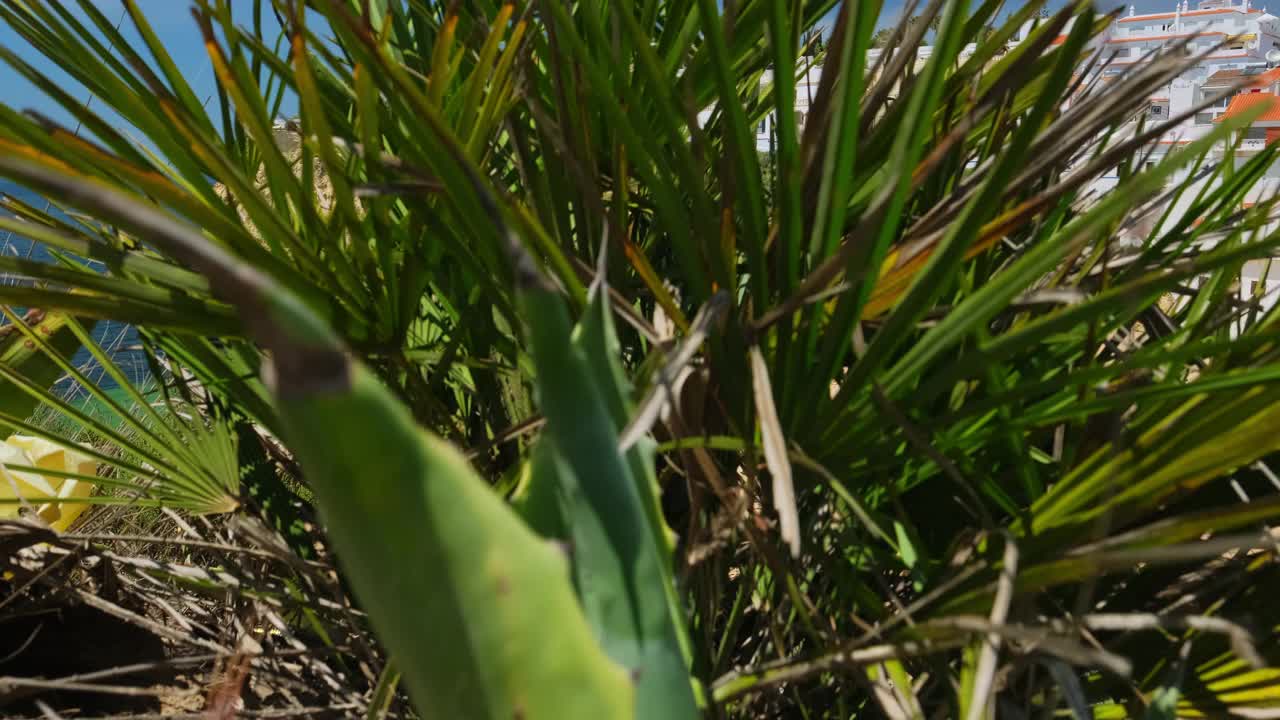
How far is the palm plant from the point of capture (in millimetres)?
221

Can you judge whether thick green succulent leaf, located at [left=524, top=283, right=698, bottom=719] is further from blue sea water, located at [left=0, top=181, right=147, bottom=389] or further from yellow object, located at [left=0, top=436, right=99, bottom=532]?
yellow object, located at [left=0, top=436, right=99, bottom=532]

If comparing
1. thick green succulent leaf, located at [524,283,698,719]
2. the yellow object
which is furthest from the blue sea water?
thick green succulent leaf, located at [524,283,698,719]

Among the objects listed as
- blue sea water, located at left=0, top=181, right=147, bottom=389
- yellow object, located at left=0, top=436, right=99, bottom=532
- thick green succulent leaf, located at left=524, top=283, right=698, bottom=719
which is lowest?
thick green succulent leaf, located at left=524, top=283, right=698, bottom=719

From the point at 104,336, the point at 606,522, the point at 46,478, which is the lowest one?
the point at 606,522

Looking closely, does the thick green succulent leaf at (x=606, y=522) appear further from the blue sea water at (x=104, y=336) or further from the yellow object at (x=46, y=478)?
the yellow object at (x=46, y=478)

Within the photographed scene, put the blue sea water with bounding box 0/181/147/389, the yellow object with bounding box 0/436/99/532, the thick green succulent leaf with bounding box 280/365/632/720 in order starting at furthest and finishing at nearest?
the yellow object with bounding box 0/436/99/532 < the blue sea water with bounding box 0/181/147/389 < the thick green succulent leaf with bounding box 280/365/632/720

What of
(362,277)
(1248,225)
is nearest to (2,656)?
(362,277)

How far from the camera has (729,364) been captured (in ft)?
1.41

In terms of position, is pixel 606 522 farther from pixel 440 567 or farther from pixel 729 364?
pixel 729 364

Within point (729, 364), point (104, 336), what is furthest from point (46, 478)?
point (729, 364)

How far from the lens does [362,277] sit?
51 cm

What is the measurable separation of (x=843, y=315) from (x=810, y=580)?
0.22m

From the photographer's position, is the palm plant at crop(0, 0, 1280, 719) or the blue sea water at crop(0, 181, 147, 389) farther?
the blue sea water at crop(0, 181, 147, 389)

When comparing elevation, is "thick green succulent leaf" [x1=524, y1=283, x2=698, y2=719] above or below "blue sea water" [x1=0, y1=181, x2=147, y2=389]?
below
